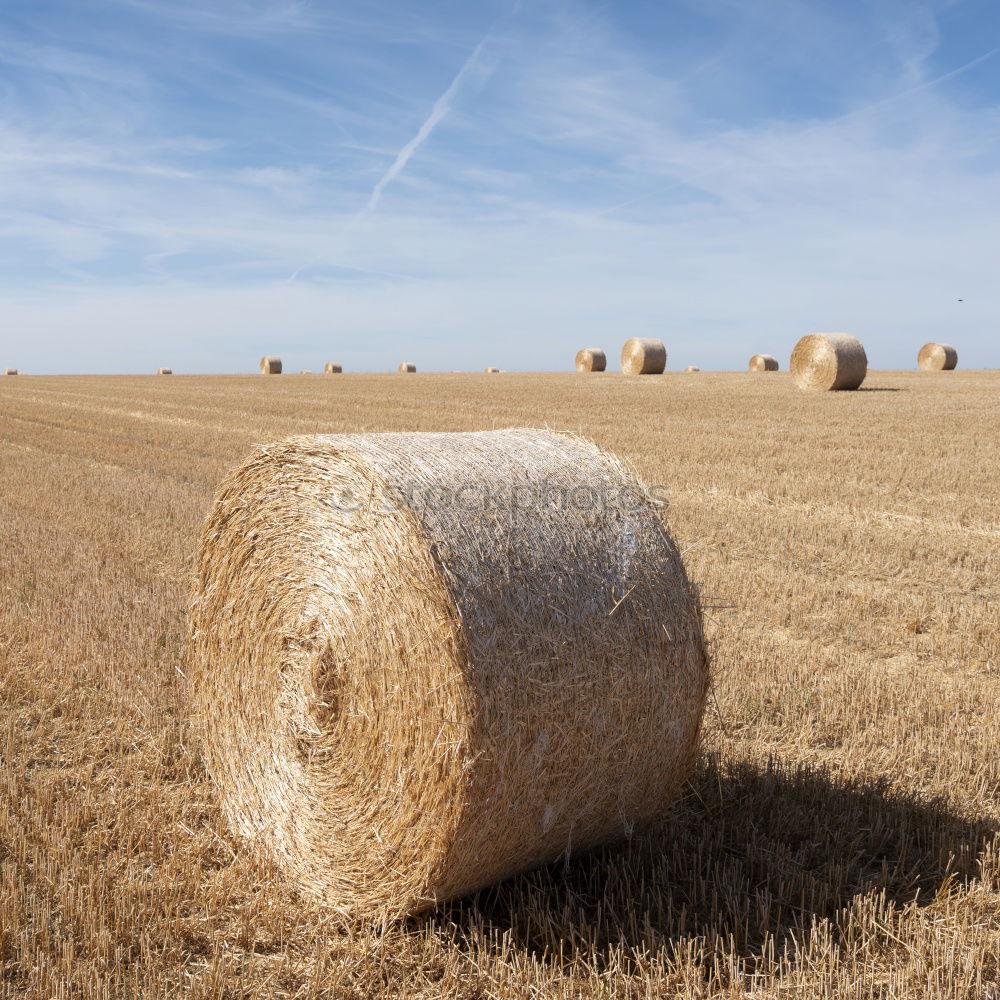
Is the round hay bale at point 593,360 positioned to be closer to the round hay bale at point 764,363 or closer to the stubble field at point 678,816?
the round hay bale at point 764,363

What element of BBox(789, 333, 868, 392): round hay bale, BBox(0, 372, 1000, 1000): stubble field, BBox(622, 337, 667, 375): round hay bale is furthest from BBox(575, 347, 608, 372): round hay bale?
BBox(0, 372, 1000, 1000): stubble field

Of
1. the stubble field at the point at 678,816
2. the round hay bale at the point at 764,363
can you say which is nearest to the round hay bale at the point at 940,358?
the round hay bale at the point at 764,363

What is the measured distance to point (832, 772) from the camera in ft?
15.3

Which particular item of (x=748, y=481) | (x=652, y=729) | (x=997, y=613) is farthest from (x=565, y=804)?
(x=748, y=481)

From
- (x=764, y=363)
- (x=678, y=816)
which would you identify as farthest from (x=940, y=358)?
(x=678, y=816)

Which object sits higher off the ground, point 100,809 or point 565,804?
point 565,804

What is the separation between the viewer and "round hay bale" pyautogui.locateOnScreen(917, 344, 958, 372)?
120ft

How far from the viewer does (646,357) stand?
35094mm

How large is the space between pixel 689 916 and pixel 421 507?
1773 mm

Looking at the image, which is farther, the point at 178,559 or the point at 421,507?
the point at 178,559

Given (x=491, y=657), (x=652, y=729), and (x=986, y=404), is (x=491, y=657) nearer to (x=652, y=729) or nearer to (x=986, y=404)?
(x=652, y=729)

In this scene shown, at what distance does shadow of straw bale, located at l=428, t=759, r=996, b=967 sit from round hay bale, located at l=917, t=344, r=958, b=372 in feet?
118

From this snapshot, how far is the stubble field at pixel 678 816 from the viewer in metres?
3.26

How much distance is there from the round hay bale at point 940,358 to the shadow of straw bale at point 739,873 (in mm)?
35828
